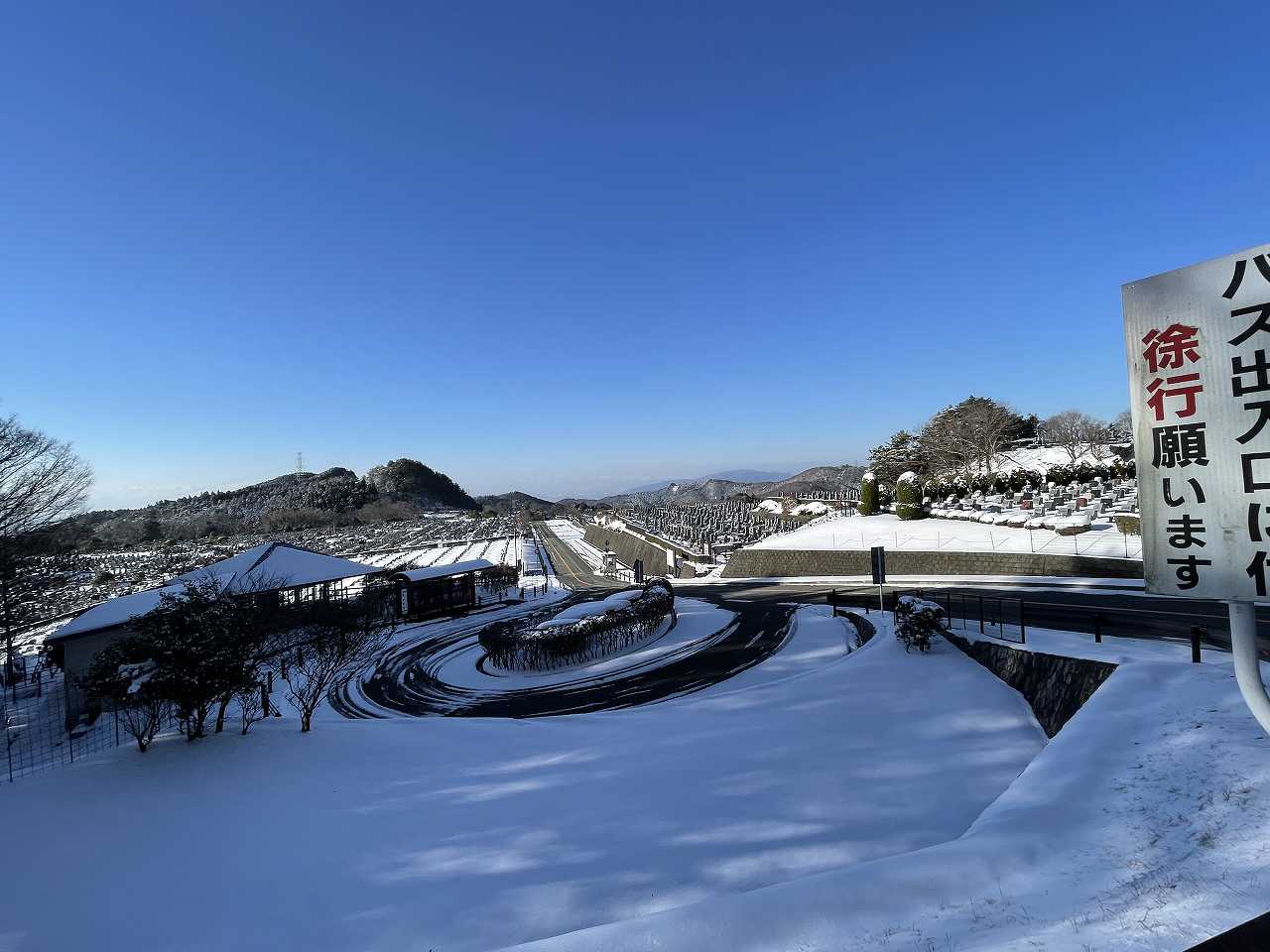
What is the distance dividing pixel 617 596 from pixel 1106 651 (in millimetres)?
13194

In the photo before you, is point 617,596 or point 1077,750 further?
point 617,596

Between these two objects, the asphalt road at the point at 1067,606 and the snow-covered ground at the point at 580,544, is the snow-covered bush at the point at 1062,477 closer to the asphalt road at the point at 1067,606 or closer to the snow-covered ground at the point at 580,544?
the asphalt road at the point at 1067,606

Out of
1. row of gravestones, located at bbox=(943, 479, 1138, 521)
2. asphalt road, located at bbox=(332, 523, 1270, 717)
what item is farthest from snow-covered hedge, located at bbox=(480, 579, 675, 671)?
row of gravestones, located at bbox=(943, 479, 1138, 521)

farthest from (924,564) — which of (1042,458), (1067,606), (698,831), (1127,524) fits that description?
(1042,458)

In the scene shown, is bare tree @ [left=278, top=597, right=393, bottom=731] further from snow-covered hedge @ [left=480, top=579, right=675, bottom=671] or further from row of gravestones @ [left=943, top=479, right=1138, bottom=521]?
row of gravestones @ [left=943, top=479, right=1138, bottom=521]

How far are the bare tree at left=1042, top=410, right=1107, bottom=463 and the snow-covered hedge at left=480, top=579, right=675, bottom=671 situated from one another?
4368cm

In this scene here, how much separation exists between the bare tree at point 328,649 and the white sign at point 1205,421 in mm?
11095

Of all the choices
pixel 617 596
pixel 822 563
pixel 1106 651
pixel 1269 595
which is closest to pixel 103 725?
pixel 617 596

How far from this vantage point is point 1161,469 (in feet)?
11.1

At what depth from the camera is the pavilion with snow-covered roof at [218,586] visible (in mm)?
13828

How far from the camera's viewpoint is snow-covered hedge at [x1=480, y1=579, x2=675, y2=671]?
627 inches

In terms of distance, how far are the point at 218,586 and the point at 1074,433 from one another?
73929 mm

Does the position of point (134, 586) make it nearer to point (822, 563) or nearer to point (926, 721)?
point (822, 563)

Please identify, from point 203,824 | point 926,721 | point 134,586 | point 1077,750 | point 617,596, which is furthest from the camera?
point 134,586
